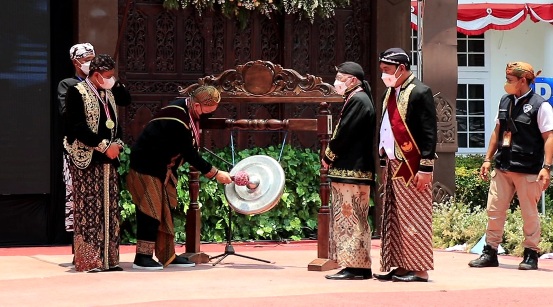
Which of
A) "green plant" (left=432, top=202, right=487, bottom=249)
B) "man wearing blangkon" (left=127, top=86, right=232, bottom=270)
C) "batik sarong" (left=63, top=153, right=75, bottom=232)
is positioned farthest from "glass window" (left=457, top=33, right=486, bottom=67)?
"batik sarong" (left=63, top=153, right=75, bottom=232)

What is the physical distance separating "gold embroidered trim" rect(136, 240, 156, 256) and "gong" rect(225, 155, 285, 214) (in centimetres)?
88

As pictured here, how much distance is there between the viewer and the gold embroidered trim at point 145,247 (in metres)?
10.7

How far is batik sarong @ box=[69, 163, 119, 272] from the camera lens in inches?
415

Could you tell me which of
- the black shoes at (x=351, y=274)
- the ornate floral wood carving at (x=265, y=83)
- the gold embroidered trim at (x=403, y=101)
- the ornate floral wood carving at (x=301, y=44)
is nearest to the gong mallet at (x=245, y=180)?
the ornate floral wood carving at (x=265, y=83)

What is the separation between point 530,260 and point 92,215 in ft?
13.6

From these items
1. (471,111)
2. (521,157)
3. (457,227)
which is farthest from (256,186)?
(471,111)

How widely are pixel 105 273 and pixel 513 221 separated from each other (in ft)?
16.8

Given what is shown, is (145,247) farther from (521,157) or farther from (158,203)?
(521,157)

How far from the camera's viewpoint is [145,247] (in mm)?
10711

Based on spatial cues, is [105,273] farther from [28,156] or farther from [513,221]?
[513,221]

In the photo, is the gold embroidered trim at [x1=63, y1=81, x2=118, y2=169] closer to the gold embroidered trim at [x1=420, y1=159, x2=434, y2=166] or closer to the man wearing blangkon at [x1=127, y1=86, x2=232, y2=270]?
the man wearing blangkon at [x1=127, y1=86, x2=232, y2=270]

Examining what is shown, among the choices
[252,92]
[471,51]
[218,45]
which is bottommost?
[252,92]

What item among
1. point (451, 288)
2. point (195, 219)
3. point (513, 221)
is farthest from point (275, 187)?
point (513, 221)

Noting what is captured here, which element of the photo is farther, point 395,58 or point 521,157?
point 521,157
